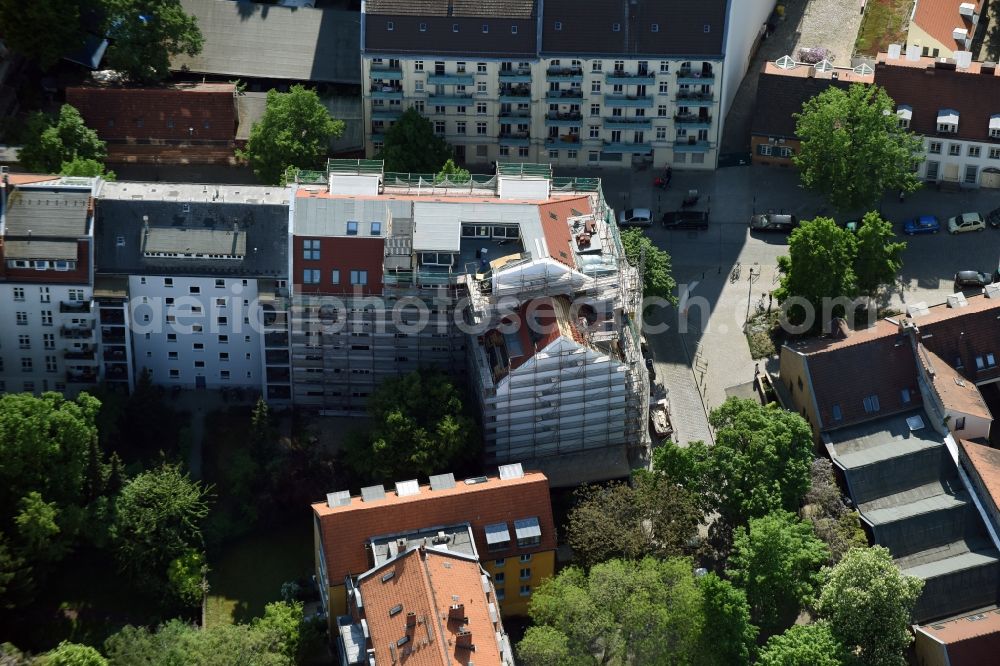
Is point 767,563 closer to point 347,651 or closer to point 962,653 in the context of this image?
point 962,653

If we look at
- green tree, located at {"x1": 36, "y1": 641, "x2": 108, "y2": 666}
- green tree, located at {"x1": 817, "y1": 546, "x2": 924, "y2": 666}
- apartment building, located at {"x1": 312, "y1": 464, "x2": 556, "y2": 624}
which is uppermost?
apartment building, located at {"x1": 312, "y1": 464, "x2": 556, "y2": 624}

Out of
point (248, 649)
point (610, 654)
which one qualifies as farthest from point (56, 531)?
point (610, 654)

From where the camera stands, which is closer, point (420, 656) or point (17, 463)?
point (420, 656)

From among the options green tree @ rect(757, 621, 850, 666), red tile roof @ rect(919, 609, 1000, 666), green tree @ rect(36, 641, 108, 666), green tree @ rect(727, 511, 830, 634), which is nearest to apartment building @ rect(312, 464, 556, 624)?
green tree @ rect(727, 511, 830, 634)

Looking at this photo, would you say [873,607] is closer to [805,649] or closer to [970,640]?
[805,649]

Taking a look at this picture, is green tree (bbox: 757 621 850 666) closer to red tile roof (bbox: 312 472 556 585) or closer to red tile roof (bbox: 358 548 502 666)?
red tile roof (bbox: 312 472 556 585)

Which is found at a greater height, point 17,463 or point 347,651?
point 17,463

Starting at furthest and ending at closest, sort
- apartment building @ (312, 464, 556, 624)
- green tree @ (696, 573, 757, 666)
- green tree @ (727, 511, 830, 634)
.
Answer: green tree @ (727, 511, 830, 634)
apartment building @ (312, 464, 556, 624)
green tree @ (696, 573, 757, 666)
